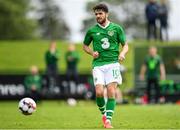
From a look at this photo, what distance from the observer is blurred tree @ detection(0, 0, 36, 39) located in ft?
238

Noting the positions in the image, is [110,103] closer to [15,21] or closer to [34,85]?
[34,85]

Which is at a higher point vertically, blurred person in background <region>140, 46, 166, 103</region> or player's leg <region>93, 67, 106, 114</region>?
blurred person in background <region>140, 46, 166, 103</region>

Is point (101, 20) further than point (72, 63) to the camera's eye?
No

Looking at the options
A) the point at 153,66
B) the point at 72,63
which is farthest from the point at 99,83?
the point at 72,63

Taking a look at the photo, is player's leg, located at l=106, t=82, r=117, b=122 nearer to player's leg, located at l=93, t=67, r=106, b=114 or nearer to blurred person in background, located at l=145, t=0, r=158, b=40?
player's leg, located at l=93, t=67, r=106, b=114

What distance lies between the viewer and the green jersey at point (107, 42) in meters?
17.0

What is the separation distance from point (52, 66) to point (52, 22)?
198 ft

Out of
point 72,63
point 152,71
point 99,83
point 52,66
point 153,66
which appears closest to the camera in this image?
point 99,83

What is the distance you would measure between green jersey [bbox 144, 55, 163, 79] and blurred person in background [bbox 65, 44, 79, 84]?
4.25 metres

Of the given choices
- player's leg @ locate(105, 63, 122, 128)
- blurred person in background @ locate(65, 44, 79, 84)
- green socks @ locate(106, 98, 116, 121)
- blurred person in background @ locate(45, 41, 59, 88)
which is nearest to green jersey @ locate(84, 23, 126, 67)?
player's leg @ locate(105, 63, 122, 128)

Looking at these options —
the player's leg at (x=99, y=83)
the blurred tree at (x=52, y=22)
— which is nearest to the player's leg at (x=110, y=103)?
the player's leg at (x=99, y=83)

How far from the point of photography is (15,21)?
79000mm

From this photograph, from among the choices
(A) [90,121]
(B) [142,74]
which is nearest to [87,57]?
(B) [142,74]

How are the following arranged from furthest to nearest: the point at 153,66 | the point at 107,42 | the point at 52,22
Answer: the point at 52,22, the point at 153,66, the point at 107,42
